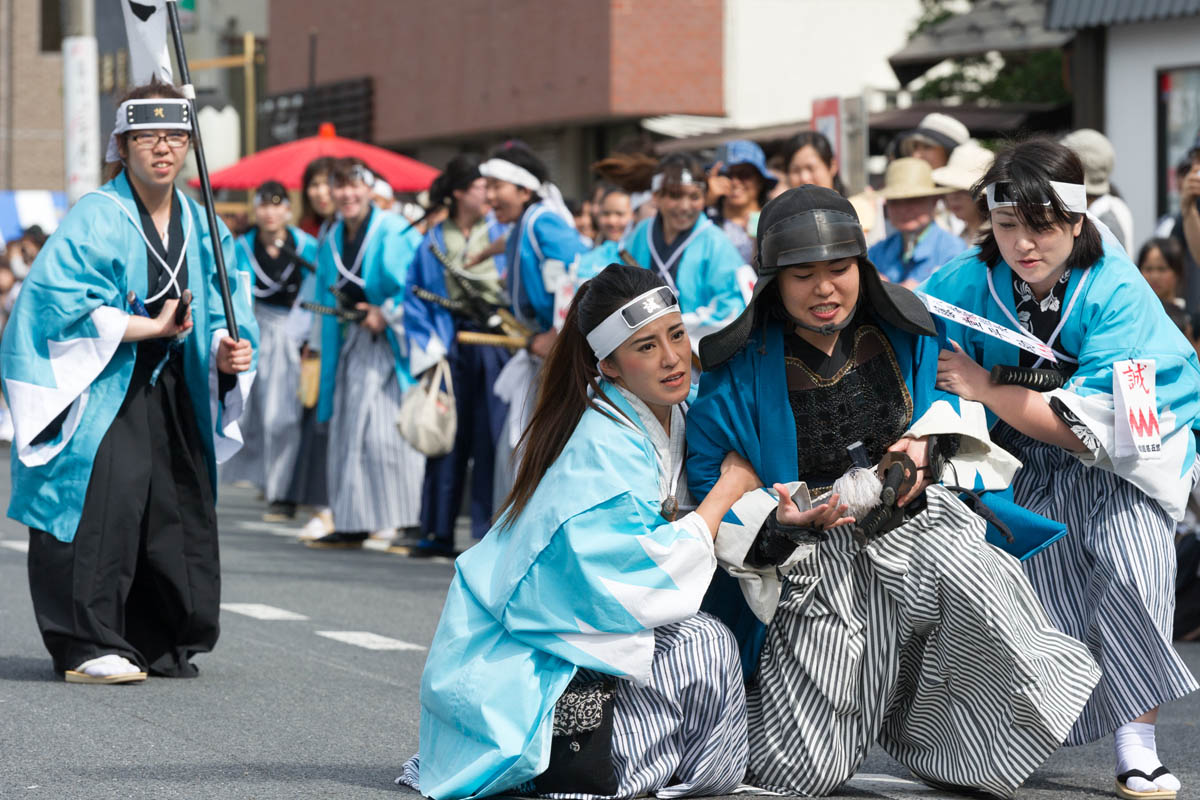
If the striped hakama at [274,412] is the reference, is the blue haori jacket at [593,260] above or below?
above

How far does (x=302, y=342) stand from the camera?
12102 millimetres

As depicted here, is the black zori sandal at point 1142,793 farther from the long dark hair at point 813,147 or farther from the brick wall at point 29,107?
the brick wall at point 29,107

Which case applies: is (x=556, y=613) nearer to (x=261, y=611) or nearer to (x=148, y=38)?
(x=148, y=38)

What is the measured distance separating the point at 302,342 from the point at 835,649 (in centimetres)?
800

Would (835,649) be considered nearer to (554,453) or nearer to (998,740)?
(998,740)

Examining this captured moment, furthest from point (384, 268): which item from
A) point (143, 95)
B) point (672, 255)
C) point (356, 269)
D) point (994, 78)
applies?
point (994, 78)

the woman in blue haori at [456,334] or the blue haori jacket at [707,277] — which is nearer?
the blue haori jacket at [707,277]

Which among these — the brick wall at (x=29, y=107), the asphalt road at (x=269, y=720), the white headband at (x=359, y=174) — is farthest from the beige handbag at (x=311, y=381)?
the brick wall at (x=29, y=107)

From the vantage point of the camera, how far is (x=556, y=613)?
4.31 m

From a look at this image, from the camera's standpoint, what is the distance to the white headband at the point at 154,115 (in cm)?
624

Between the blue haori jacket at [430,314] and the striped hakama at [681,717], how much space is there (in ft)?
19.3

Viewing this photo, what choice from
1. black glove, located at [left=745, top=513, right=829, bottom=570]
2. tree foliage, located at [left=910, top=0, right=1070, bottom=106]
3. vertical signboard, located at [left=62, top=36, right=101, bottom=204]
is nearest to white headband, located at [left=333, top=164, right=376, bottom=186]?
black glove, located at [left=745, top=513, right=829, bottom=570]

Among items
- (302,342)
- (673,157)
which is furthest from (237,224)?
(673,157)

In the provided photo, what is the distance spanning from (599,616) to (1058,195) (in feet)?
5.10
